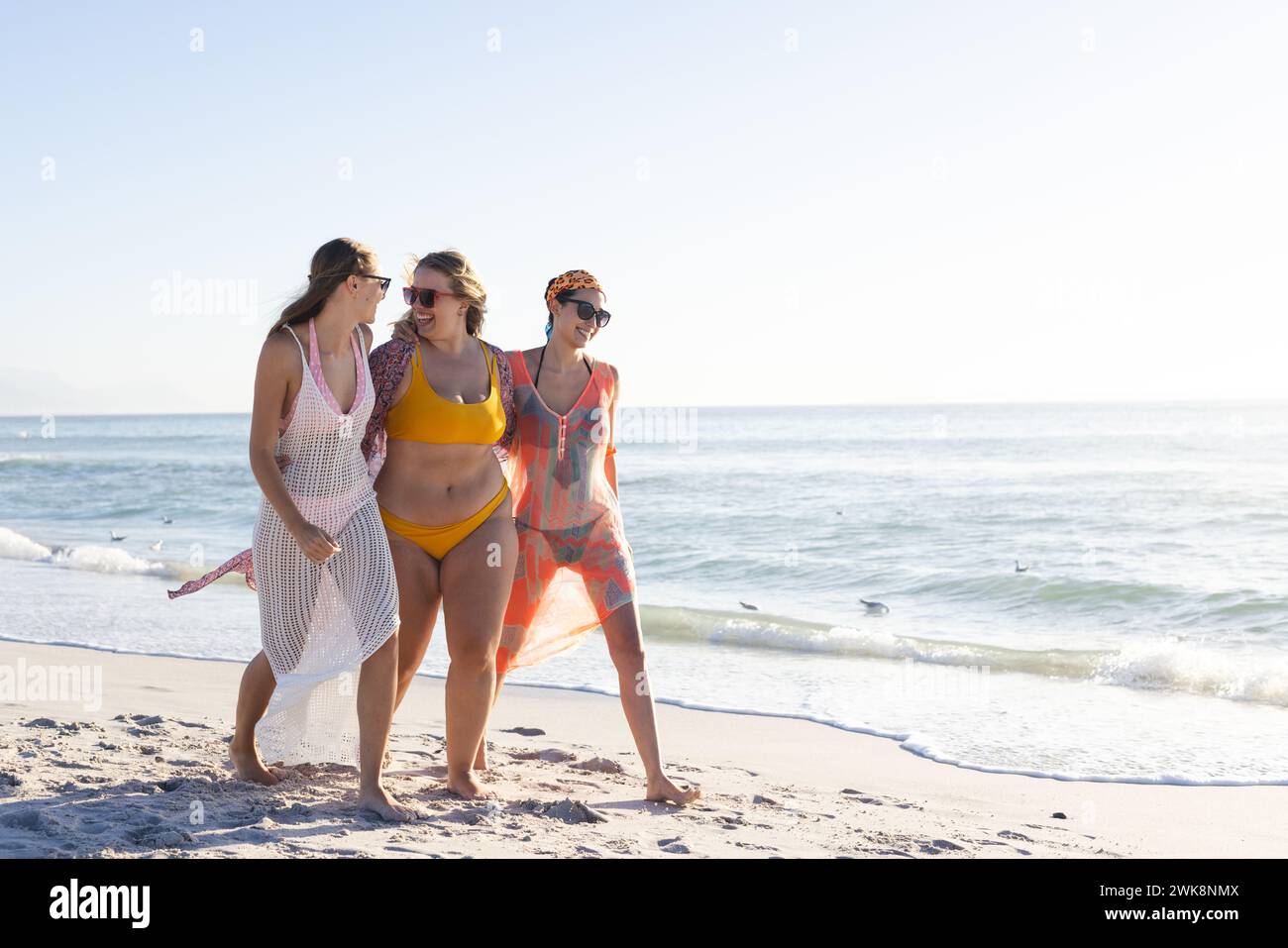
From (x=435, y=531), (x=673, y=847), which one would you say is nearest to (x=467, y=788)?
(x=673, y=847)

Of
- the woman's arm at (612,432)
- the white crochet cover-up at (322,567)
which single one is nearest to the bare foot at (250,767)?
the white crochet cover-up at (322,567)

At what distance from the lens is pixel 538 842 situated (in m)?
3.70

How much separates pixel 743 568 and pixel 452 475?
10133 millimetres

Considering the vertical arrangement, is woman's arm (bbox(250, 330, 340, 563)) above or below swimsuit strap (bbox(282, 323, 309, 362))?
below

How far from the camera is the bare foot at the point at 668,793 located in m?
4.45

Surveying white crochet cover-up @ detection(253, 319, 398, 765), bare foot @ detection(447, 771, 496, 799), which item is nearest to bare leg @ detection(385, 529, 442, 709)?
white crochet cover-up @ detection(253, 319, 398, 765)

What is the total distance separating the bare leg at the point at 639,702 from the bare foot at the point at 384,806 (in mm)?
965

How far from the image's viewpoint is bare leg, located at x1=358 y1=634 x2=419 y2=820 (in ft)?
12.4

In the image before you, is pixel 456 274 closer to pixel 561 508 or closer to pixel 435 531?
pixel 435 531

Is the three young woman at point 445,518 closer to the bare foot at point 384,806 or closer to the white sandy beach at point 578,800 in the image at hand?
the bare foot at point 384,806

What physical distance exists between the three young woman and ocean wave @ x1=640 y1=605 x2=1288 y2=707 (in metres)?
4.64

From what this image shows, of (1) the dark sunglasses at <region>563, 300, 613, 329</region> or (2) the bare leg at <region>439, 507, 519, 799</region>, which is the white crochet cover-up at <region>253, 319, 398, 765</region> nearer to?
(2) the bare leg at <region>439, 507, 519, 799</region>

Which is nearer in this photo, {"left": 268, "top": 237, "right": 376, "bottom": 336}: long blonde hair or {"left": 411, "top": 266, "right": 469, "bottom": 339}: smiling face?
{"left": 268, "top": 237, "right": 376, "bottom": 336}: long blonde hair

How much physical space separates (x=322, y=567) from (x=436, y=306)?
0.97 m
